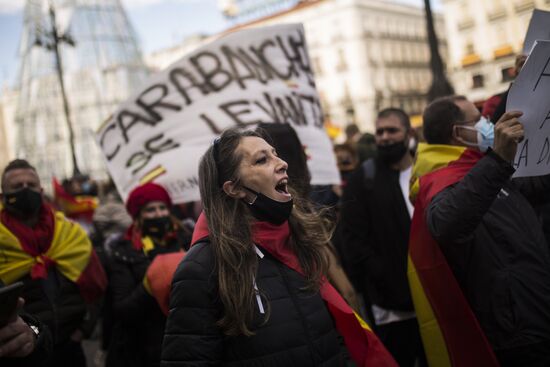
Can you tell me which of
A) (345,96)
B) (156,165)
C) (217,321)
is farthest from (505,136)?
(345,96)

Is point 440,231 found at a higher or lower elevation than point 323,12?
lower

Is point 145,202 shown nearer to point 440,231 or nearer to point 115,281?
point 115,281

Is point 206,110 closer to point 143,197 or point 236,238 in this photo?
point 143,197


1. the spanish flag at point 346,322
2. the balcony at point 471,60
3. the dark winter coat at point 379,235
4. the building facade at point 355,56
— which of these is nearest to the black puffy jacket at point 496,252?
the spanish flag at point 346,322

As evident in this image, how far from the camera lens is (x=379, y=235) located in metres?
3.98

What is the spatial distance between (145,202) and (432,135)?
1.94 meters

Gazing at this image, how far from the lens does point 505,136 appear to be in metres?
2.47

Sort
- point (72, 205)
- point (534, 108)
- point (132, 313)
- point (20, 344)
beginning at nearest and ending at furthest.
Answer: point (20, 344)
point (534, 108)
point (132, 313)
point (72, 205)

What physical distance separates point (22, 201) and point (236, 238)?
2.01 meters

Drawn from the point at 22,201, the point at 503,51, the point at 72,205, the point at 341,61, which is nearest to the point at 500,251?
the point at 22,201

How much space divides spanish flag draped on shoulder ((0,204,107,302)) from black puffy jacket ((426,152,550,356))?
2.27 meters

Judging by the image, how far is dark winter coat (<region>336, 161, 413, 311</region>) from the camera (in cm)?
384

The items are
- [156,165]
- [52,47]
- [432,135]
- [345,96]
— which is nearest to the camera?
[432,135]

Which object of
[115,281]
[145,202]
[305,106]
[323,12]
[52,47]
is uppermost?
[323,12]
